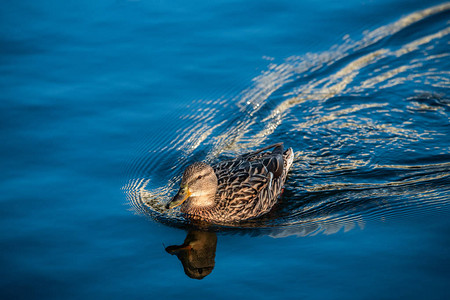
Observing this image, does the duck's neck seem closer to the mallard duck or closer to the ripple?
the mallard duck

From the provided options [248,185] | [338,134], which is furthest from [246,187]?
[338,134]

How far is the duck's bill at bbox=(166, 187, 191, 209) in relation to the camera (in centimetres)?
761

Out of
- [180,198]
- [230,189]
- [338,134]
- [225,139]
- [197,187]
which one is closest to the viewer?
[180,198]

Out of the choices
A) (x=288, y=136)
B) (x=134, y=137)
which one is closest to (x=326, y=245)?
(x=288, y=136)

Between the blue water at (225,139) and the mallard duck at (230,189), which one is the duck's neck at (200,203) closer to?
the mallard duck at (230,189)

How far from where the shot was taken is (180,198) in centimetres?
768

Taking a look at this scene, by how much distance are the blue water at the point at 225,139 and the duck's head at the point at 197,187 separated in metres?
0.39

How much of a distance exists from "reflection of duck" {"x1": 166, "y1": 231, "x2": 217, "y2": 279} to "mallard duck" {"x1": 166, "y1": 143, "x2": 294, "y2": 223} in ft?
1.41

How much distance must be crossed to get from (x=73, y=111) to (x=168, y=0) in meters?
4.59

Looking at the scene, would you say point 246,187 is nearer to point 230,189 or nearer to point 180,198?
point 230,189

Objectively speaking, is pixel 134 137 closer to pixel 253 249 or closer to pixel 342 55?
pixel 253 249

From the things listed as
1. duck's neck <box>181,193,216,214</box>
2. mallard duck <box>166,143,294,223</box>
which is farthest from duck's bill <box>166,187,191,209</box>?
duck's neck <box>181,193,216,214</box>

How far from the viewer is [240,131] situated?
9859mm

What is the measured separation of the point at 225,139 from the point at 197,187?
80.4 inches
